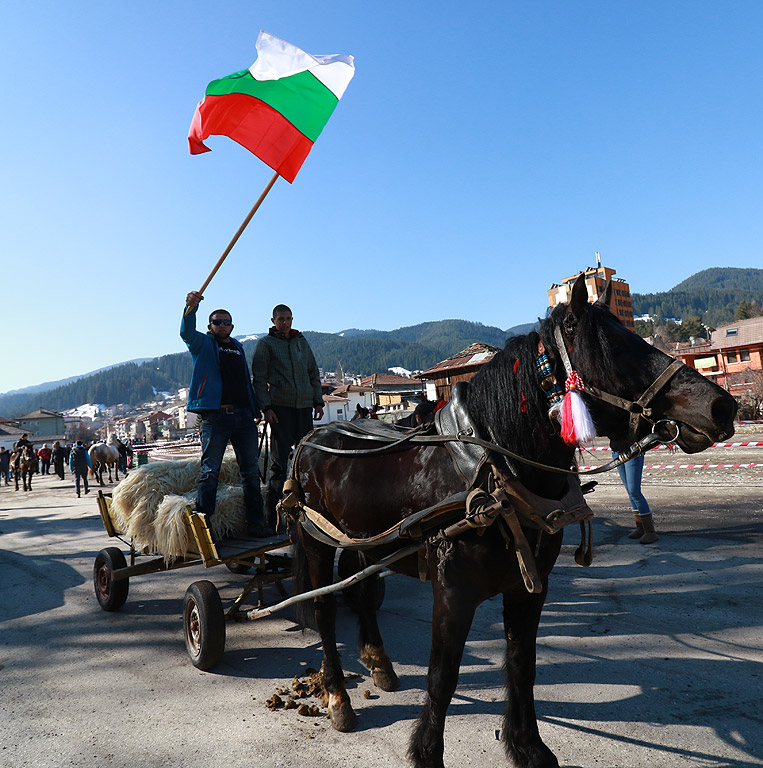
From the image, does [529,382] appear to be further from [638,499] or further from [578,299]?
[638,499]

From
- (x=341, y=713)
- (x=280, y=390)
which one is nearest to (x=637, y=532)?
(x=280, y=390)

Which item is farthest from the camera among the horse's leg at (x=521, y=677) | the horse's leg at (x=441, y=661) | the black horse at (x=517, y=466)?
the horse's leg at (x=521, y=677)

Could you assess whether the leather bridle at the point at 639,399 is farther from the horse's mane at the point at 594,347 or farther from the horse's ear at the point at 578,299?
the horse's ear at the point at 578,299

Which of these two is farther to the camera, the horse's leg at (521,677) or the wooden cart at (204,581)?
the wooden cart at (204,581)

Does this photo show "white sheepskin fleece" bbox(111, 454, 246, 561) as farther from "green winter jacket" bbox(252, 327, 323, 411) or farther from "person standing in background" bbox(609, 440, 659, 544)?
"person standing in background" bbox(609, 440, 659, 544)

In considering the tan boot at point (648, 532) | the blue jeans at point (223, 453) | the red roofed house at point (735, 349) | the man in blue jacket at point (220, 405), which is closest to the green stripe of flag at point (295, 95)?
the man in blue jacket at point (220, 405)

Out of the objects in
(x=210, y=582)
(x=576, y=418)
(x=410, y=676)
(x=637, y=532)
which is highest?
(x=576, y=418)

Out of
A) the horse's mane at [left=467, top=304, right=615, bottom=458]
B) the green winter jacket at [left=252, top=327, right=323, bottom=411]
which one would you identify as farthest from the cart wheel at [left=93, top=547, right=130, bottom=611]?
the horse's mane at [left=467, top=304, right=615, bottom=458]

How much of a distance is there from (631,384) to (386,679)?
8.38ft

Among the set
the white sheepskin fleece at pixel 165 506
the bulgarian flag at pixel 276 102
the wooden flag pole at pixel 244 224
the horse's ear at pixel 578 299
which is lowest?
the white sheepskin fleece at pixel 165 506

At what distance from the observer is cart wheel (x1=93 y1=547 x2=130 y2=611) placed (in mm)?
5094

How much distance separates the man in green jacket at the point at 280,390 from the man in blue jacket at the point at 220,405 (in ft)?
0.37

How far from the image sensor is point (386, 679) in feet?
11.3

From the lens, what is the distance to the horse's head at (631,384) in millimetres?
1874
